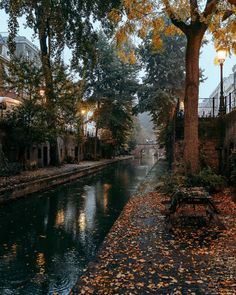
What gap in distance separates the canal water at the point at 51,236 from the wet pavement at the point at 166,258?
862mm

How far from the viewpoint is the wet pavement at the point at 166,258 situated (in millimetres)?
5211

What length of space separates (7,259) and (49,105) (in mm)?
17245

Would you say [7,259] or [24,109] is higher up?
[24,109]

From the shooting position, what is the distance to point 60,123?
27422 mm

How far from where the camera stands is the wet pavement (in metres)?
5.21

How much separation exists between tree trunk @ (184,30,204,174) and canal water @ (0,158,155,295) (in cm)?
338

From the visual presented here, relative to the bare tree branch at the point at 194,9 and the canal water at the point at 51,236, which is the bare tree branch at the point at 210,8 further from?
the canal water at the point at 51,236

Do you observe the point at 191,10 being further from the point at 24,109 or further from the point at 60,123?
the point at 60,123

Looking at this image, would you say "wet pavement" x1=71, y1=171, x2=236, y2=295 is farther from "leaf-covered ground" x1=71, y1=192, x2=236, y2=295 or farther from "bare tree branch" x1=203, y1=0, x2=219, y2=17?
"bare tree branch" x1=203, y1=0, x2=219, y2=17

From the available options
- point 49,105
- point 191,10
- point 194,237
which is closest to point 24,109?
point 49,105

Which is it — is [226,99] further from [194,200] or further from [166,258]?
[166,258]

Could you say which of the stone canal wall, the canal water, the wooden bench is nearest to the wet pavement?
the wooden bench

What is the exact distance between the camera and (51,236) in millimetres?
10422

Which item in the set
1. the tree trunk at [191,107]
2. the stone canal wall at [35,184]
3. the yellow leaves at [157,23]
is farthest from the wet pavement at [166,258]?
the stone canal wall at [35,184]
